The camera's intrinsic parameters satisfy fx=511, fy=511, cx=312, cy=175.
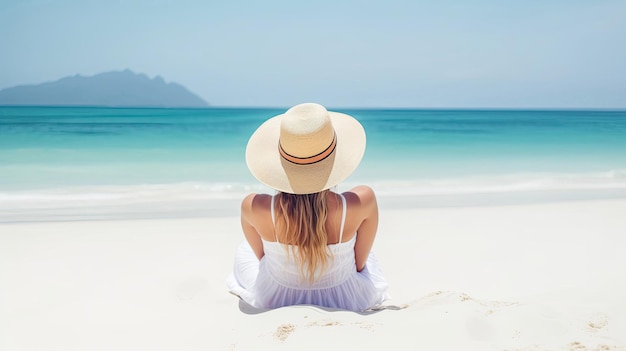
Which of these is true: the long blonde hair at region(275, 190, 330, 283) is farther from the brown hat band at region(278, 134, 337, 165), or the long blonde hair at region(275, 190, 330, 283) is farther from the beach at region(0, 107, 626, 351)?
the beach at region(0, 107, 626, 351)

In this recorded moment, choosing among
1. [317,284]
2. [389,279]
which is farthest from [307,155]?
[389,279]

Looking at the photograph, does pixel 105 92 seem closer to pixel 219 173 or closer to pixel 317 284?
pixel 219 173

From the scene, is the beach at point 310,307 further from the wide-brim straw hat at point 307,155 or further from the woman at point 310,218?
the wide-brim straw hat at point 307,155

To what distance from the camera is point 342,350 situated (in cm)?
197

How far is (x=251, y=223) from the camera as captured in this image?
255 centimetres

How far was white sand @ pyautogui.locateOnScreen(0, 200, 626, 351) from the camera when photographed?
7.00ft

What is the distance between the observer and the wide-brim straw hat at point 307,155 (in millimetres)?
2273

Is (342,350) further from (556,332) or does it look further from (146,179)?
(146,179)

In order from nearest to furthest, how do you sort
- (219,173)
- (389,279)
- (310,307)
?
(310,307), (389,279), (219,173)

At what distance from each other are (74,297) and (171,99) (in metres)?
112

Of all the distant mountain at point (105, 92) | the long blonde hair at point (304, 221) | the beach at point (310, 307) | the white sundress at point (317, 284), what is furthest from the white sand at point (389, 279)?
the distant mountain at point (105, 92)

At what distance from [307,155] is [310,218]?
29 cm

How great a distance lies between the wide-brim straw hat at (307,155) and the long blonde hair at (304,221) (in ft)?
0.24

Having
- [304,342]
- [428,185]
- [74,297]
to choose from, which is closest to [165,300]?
[74,297]
